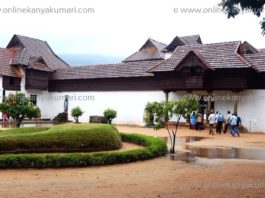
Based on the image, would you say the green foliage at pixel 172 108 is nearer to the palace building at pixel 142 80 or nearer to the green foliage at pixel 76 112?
the palace building at pixel 142 80

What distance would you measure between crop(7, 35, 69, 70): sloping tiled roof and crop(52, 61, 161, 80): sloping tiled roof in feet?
7.91

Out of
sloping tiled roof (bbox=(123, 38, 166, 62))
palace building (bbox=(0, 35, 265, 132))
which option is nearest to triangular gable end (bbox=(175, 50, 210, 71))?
palace building (bbox=(0, 35, 265, 132))

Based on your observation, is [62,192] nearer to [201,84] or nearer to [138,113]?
[201,84]

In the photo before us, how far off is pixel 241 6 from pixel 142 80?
25121 mm

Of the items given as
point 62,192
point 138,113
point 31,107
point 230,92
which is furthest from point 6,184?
point 138,113

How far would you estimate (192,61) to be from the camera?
29219 mm

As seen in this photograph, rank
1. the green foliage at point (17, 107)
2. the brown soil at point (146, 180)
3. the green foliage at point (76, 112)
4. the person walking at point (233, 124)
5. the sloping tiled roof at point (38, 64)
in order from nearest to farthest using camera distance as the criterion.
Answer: the brown soil at point (146, 180) < the green foliage at point (17, 107) < the person walking at point (233, 124) < the green foliage at point (76, 112) < the sloping tiled roof at point (38, 64)

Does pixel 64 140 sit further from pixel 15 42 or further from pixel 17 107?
pixel 15 42

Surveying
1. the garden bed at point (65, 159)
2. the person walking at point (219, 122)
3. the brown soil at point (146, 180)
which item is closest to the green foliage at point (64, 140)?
the garden bed at point (65, 159)

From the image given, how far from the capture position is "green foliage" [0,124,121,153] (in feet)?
44.0

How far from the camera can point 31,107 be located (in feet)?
61.3

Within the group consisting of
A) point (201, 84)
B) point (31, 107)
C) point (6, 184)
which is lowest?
point (6, 184)

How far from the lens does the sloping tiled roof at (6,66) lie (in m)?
36.7

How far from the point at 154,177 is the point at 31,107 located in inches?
376
